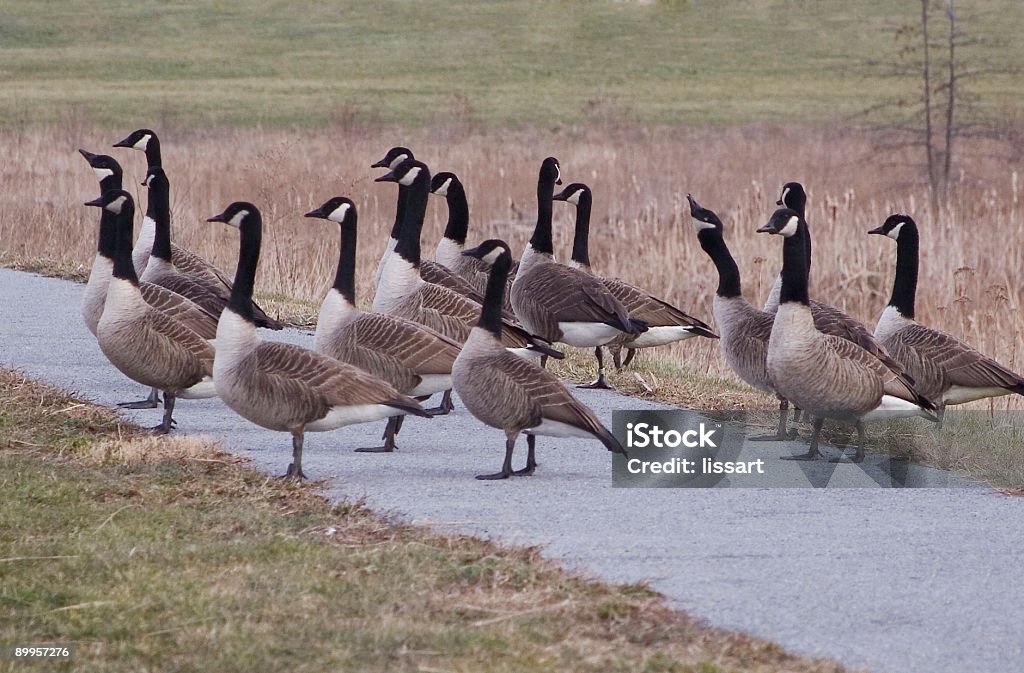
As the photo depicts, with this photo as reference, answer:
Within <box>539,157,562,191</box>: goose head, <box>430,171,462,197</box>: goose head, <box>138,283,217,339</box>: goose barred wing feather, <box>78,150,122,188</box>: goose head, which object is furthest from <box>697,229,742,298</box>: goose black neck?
<box>78,150,122,188</box>: goose head

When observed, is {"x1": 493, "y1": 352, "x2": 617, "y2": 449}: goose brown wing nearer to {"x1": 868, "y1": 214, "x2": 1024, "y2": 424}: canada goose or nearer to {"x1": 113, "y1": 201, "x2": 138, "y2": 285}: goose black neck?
{"x1": 113, "y1": 201, "x2": 138, "y2": 285}: goose black neck

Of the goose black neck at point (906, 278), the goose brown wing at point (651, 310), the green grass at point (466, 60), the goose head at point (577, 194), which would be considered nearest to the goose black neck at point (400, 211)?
the goose head at point (577, 194)

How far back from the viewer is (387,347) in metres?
8.12

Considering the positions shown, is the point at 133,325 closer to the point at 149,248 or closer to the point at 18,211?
the point at 149,248

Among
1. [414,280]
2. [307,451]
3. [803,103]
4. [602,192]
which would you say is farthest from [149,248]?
[803,103]

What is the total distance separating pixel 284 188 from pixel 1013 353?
12.4 meters

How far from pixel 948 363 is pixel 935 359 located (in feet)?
0.30

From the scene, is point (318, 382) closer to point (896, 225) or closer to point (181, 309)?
point (181, 309)

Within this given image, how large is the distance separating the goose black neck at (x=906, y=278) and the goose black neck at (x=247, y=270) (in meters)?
4.10

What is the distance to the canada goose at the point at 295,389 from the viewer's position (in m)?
7.12

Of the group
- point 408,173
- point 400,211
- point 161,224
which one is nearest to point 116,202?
point 161,224

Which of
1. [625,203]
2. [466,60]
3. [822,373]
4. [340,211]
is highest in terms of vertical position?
[466,60]

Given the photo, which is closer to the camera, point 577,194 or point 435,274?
point 435,274

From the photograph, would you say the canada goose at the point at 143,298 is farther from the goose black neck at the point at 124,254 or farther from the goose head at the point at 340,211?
the goose head at the point at 340,211
